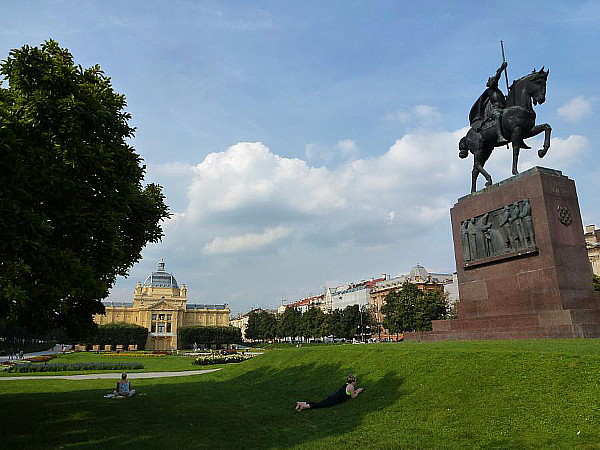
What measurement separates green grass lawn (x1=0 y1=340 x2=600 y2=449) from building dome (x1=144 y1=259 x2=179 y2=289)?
111 metres

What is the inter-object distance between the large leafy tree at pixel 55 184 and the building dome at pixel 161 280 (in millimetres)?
116053

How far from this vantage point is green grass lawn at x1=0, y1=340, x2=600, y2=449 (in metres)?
9.02

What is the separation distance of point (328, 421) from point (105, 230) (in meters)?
7.23

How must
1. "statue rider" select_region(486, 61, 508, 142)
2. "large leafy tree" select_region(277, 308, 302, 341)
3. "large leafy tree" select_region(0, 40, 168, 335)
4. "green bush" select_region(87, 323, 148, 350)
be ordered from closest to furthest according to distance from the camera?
1. "large leafy tree" select_region(0, 40, 168, 335)
2. "statue rider" select_region(486, 61, 508, 142)
3. "green bush" select_region(87, 323, 148, 350)
4. "large leafy tree" select_region(277, 308, 302, 341)

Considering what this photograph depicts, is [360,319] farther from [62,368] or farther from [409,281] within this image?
[62,368]

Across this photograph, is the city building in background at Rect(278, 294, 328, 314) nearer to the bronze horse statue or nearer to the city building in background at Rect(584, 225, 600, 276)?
the city building in background at Rect(584, 225, 600, 276)

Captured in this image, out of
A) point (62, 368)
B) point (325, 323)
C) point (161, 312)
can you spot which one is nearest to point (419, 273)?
point (325, 323)

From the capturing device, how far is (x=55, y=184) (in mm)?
10383

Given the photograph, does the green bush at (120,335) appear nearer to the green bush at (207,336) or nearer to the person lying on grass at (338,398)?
the green bush at (207,336)

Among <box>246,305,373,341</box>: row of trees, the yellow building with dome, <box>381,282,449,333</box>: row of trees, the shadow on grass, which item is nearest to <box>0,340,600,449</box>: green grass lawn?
the shadow on grass

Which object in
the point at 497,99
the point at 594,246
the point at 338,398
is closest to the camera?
the point at 338,398

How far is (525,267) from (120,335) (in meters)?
85.9

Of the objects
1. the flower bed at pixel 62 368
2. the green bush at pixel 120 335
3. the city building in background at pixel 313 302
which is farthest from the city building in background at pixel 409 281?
the flower bed at pixel 62 368

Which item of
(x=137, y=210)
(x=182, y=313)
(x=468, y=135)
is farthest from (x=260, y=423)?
(x=182, y=313)
